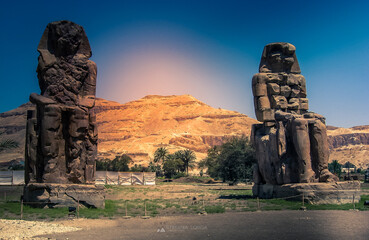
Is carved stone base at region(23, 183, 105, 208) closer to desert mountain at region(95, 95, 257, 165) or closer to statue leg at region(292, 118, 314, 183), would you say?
statue leg at region(292, 118, 314, 183)

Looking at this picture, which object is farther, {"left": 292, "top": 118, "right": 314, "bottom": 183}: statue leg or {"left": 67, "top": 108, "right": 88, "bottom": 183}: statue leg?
{"left": 292, "top": 118, "right": 314, "bottom": 183}: statue leg

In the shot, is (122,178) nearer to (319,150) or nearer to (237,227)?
(319,150)

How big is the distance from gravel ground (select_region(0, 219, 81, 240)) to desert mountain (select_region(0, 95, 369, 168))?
87.8 metres

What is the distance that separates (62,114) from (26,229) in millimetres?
4938

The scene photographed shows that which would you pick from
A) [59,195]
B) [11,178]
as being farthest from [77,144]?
[11,178]

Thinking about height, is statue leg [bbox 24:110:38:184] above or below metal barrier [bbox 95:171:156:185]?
above

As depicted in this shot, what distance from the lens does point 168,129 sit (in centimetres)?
15350

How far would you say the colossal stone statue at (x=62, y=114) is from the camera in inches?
468

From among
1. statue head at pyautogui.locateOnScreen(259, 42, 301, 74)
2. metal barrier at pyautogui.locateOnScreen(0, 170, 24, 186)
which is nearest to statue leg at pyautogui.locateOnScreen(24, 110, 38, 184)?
statue head at pyautogui.locateOnScreen(259, 42, 301, 74)

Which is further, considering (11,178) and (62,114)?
(11,178)

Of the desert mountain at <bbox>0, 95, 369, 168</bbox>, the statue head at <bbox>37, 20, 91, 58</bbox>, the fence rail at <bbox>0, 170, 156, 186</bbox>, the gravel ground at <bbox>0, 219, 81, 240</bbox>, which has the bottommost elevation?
the gravel ground at <bbox>0, 219, 81, 240</bbox>

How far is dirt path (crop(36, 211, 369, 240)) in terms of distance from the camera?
24.8 feet

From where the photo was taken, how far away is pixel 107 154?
4247 inches

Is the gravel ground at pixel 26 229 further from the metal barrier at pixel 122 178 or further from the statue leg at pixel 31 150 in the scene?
the metal barrier at pixel 122 178
